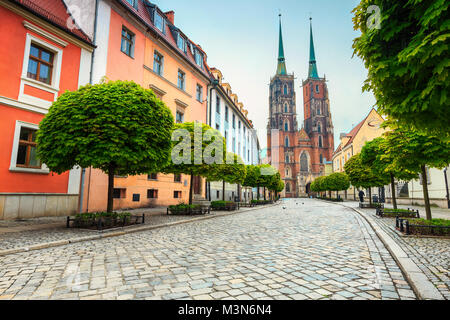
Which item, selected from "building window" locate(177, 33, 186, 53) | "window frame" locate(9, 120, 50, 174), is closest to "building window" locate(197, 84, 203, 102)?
"building window" locate(177, 33, 186, 53)

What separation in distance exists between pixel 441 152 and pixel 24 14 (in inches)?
691

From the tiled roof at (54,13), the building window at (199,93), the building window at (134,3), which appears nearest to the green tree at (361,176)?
the building window at (199,93)

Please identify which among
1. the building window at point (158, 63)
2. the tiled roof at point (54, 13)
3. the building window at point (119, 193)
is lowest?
the building window at point (119, 193)

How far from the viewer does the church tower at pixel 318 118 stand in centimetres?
8994

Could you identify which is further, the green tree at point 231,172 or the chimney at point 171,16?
the chimney at point 171,16

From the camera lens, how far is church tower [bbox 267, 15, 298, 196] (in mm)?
90312

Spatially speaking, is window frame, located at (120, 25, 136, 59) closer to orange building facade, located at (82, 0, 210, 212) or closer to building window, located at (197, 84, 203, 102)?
orange building facade, located at (82, 0, 210, 212)

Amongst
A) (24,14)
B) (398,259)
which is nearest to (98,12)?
(24,14)

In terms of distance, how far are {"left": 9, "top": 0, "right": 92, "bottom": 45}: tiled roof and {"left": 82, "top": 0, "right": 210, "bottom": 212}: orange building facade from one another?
1208mm

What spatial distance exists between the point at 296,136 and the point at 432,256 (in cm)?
8929

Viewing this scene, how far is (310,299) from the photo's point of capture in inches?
122

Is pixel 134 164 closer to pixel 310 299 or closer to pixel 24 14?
pixel 310 299

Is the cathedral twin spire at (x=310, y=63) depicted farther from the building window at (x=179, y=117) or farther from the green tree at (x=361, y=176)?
the building window at (x=179, y=117)
